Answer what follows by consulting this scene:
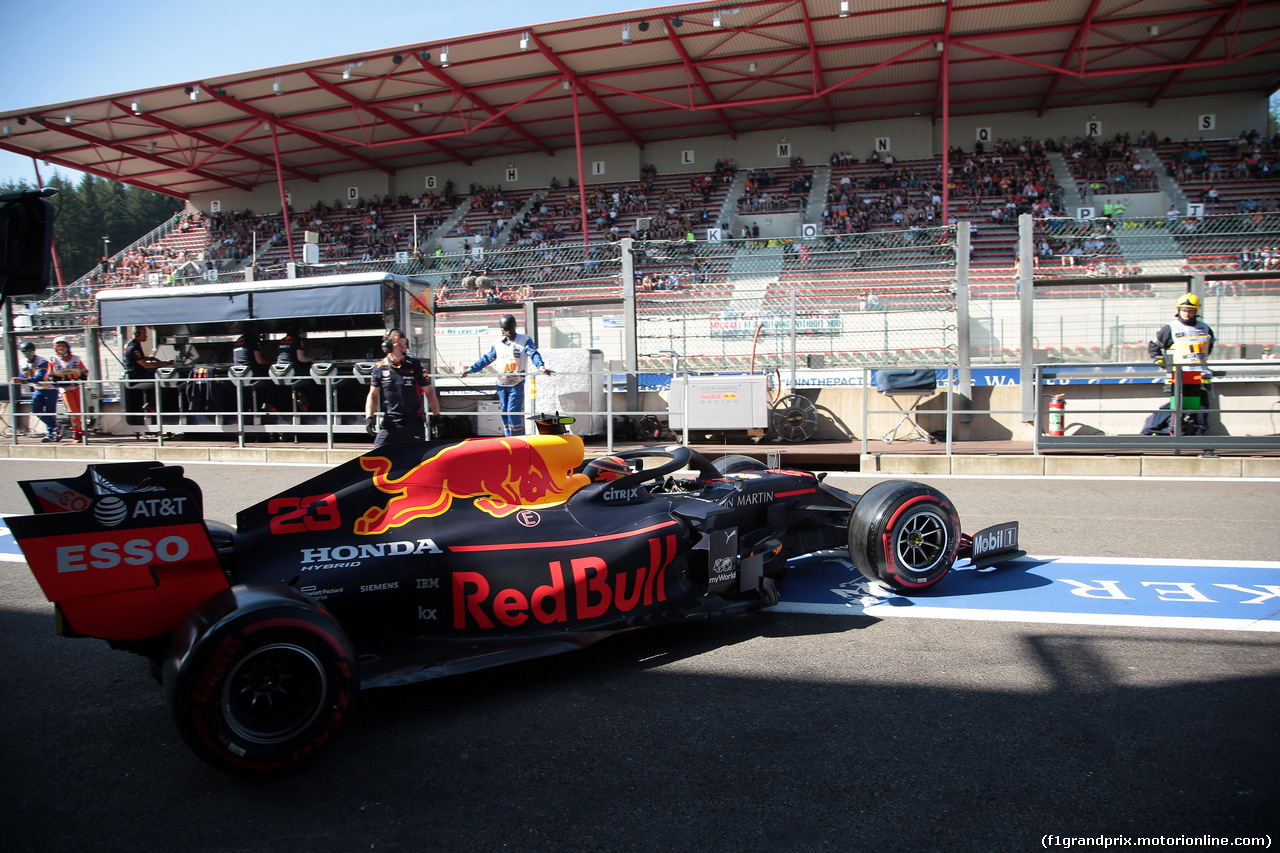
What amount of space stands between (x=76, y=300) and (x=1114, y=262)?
2962 cm

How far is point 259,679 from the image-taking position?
8.67 ft

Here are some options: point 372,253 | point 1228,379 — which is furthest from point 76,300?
point 1228,379

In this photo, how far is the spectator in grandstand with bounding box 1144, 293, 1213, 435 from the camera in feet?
30.3

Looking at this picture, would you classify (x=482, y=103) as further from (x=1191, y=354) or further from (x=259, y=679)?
(x=259, y=679)

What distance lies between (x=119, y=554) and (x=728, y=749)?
2.31 metres

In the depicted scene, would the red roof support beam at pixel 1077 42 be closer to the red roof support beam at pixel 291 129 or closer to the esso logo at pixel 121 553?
the esso logo at pixel 121 553

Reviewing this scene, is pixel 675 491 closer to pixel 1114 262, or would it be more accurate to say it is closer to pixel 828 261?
pixel 828 261

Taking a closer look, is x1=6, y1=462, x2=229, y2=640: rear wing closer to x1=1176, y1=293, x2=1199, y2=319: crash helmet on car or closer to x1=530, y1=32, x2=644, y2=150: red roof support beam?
x1=1176, y1=293, x2=1199, y2=319: crash helmet on car

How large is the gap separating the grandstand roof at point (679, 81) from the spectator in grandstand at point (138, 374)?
14177 millimetres

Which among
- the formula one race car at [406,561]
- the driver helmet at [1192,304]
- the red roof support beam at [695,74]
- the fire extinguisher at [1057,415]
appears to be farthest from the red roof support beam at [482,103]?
the formula one race car at [406,561]

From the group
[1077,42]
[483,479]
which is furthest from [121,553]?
[1077,42]

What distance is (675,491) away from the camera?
14.8ft

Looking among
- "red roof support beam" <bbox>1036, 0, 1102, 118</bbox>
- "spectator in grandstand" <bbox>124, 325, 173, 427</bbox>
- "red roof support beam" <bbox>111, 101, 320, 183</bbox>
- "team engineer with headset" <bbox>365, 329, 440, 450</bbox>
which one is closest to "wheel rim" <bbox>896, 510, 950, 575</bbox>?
"team engineer with headset" <bbox>365, 329, 440, 450</bbox>

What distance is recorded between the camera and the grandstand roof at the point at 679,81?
22.8 metres
